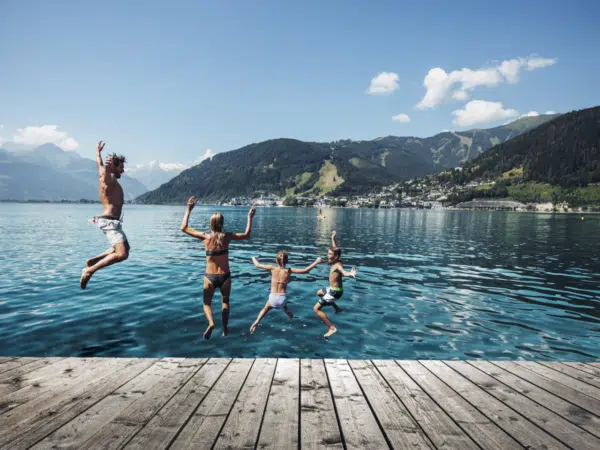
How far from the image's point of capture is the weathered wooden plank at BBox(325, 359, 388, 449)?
4.12 m

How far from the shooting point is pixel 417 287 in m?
19.4

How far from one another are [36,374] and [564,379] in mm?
9721

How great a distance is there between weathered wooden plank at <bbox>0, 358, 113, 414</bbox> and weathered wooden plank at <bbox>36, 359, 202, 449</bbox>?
98 centimetres

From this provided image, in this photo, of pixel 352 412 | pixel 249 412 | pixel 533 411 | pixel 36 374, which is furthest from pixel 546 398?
pixel 36 374

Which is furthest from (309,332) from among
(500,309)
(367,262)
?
(367,262)

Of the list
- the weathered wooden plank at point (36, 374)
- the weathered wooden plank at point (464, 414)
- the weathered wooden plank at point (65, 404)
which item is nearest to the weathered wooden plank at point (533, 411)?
the weathered wooden plank at point (464, 414)

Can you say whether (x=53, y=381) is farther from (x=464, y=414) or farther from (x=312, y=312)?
(x=312, y=312)

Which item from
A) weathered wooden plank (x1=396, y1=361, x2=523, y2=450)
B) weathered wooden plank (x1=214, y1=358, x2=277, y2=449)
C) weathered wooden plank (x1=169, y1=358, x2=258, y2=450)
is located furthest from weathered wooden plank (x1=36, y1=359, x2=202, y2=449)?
weathered wooden plank (x1=396, y1=361, x2=523, y2=450)

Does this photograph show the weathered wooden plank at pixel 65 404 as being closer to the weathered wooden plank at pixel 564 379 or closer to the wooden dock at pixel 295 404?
the wooden dock at pixel 295 404

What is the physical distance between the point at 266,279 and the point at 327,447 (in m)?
17.4

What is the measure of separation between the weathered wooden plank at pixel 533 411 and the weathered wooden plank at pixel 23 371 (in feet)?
26.2

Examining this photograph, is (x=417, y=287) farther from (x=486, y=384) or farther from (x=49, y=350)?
(x=49, y=350)

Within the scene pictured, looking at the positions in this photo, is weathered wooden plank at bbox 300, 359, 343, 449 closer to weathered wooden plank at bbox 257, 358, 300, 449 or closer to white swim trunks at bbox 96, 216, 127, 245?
weathered wooden plank at bbox 257, 358, 300, 449

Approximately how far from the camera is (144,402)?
512 centimetres
